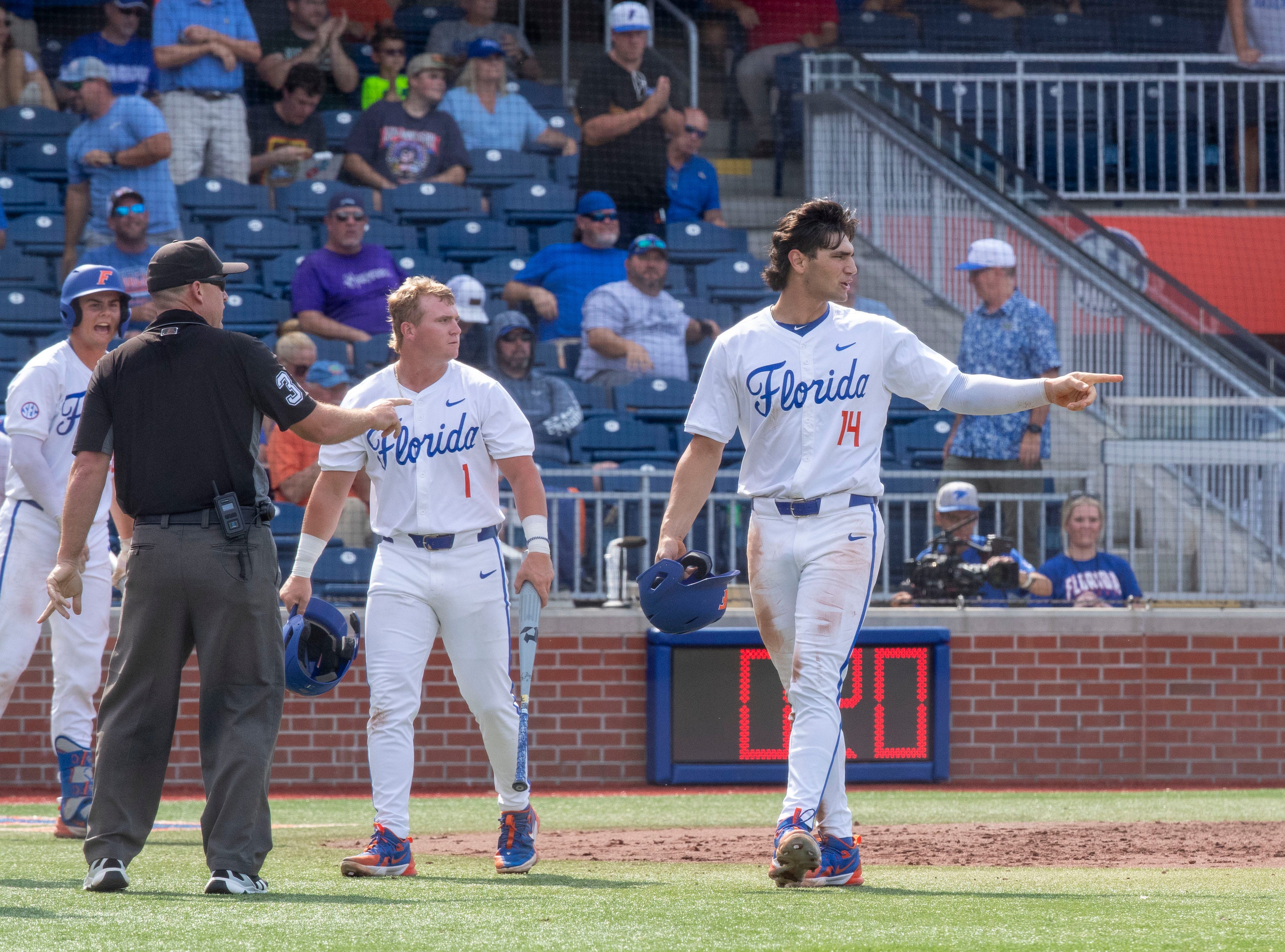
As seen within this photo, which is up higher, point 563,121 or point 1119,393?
point 563,121

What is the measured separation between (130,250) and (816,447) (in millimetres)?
7479

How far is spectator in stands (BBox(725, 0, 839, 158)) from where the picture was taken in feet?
47.9

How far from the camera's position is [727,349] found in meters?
4.96

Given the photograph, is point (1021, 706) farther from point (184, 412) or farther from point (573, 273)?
point (184, 412)

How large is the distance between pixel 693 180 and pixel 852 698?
564 cm

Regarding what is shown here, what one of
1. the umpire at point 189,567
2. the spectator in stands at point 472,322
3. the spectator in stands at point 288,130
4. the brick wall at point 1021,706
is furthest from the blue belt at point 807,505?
the spectator in stands at point 288,130

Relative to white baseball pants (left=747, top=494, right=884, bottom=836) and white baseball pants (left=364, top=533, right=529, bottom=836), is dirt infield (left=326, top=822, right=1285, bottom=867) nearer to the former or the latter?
white baseball pants (left=364, top=533, right=529, bottom=836)

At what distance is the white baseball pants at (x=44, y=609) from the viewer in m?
6.33

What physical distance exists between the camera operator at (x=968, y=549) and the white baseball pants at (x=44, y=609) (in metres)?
4.56

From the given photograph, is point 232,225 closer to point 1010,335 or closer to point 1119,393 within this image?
point 1010,335

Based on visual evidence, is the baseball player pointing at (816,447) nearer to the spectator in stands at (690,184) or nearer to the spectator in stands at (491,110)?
the spectator in stands at (690,184)

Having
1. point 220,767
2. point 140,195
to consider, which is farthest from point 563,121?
point 220,767

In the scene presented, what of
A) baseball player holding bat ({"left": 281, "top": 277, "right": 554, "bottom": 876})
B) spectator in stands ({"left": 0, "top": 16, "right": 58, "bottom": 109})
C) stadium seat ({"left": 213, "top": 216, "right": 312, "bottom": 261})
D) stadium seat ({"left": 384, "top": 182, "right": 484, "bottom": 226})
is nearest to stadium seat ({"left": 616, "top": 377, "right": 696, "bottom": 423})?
stadium seat ({"left": 384, "top": 182, "right": 484, "bottom": 226})

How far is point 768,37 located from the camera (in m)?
14.8
